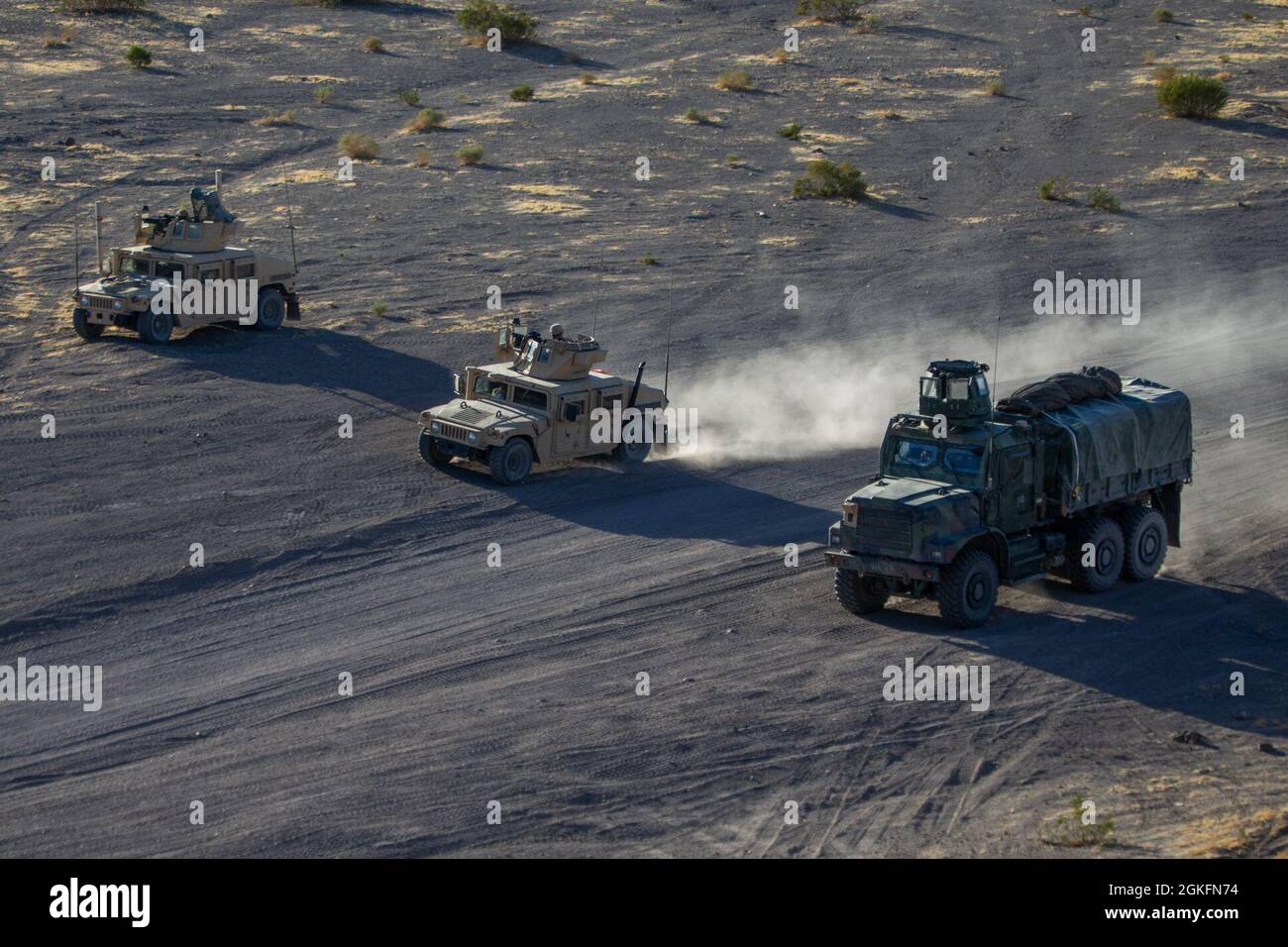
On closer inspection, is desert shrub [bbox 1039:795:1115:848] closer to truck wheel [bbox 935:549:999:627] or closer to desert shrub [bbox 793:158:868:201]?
truck wheel [bbox 935:549:999:627]

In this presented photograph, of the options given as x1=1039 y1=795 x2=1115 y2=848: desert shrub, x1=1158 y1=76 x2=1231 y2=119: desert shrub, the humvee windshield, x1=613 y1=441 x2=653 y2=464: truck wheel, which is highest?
x1=1158 y1=76 x2=1231 y2=119: desert shrub

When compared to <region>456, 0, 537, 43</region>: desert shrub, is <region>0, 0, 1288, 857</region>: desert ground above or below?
below

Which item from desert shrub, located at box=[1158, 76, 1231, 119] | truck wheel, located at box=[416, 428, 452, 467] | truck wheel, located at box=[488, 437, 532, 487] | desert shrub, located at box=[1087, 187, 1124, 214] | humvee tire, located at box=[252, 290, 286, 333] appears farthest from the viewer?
desert shrub, located at box=[1158, 76, 1231, 119]

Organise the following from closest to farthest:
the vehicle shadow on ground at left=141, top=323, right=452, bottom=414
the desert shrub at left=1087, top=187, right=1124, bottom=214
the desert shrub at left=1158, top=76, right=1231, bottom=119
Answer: the vehicle shadow on ground at left=141, top=323, right=452, bottom=414, the desert shrub at left=1087, top=187, right=1124, bottom=214, the desert shrub at left=1158, top=76, right=1231, bottom=119

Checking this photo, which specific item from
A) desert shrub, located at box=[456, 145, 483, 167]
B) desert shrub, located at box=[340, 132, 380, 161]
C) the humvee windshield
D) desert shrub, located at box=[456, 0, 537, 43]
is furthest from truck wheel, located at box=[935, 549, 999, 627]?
desert shrub, located at box=[456, 0, 537, 43]

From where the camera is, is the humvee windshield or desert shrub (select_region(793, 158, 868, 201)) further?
desert shrub (select_region(793, 158, 868, 201))

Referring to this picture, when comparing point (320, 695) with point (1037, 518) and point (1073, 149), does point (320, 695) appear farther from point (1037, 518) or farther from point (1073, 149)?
point (1073, 149)

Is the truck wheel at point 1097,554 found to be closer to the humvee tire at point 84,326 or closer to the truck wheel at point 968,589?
the truck wheel at point 968,589

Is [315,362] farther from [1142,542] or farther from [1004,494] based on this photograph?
[1142,542]
